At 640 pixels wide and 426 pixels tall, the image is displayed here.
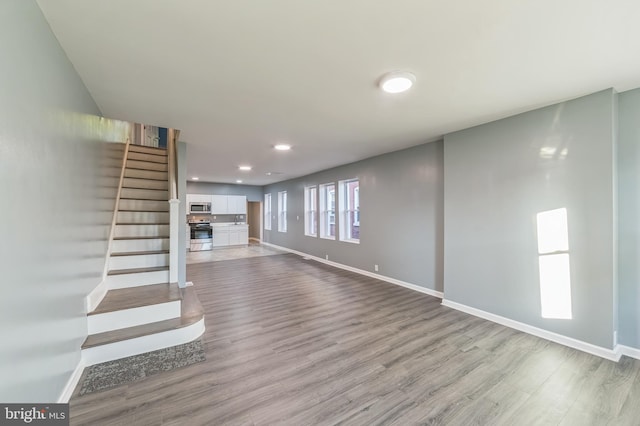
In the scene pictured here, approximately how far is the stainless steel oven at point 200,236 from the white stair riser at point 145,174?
4582 mm

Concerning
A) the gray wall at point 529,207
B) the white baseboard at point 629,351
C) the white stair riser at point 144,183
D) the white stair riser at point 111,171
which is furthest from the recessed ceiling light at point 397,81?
the white stair riser at point 144,183

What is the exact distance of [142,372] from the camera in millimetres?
2131

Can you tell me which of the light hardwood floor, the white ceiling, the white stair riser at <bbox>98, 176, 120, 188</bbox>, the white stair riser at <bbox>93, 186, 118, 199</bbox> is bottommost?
the light hardwood floor

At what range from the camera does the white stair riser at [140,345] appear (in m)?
2.22

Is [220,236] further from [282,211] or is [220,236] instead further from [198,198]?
[282,211]

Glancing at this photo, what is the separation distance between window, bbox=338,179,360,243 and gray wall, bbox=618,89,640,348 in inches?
161

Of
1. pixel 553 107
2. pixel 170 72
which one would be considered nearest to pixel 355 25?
pixel 170 72

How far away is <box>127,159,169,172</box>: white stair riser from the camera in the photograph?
4773 millimetres

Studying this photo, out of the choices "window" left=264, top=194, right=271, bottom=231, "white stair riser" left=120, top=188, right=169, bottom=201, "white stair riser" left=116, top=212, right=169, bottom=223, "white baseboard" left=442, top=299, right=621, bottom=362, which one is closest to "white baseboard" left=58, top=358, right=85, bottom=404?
"white stair riser" left=116, top=212, right=169, bottom=223

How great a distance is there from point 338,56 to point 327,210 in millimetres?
5246

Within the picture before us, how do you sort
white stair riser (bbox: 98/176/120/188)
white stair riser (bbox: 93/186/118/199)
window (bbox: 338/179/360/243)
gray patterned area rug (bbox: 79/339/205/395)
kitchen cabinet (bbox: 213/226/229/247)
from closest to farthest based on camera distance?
gray patterned area rug (bbox: 79/339/205/395), white stair riser (bbox: 93/186/118/199), white stair riser (bbox: 98/176/120/188), window (bbox: 338/179/360/243), kitchen cabinet (bbox: 213/226/229/247)

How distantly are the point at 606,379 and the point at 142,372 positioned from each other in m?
3.87

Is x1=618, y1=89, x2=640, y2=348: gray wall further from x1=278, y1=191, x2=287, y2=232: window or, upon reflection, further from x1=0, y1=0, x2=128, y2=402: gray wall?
x1=278, y1=191, x2=287, y2=232: window

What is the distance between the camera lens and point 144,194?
14.2 ft
